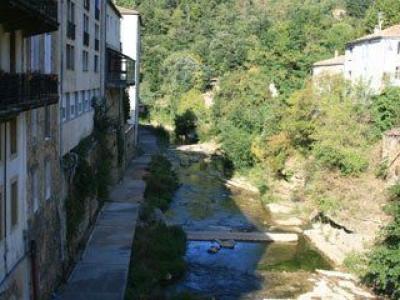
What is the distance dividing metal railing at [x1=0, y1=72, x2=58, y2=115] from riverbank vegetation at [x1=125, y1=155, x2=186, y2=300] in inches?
347

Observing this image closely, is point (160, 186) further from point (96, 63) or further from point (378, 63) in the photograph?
point (378, 63)

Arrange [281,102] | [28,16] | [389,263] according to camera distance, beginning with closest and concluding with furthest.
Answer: [28,16]
[389,263]
[281,102]

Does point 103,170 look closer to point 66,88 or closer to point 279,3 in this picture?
point 66,88

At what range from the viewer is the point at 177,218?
3928cm

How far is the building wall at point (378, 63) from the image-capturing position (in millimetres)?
47375

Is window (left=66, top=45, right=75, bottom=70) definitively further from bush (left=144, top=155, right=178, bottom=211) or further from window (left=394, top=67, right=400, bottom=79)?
window (left=394, top=67, right=400, bottom=79)

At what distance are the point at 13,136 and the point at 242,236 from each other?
21.2 m

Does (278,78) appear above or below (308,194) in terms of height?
above

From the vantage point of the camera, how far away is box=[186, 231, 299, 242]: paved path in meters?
34.7

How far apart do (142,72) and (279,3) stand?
165 feet

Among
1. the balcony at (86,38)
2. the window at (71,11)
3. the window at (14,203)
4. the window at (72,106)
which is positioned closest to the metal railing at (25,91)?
the window at (14,203)

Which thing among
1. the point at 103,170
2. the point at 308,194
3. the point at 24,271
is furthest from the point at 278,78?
the point at 24,271

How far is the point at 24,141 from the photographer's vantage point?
16.9m

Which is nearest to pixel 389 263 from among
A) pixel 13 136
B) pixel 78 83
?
pixel 78 83
